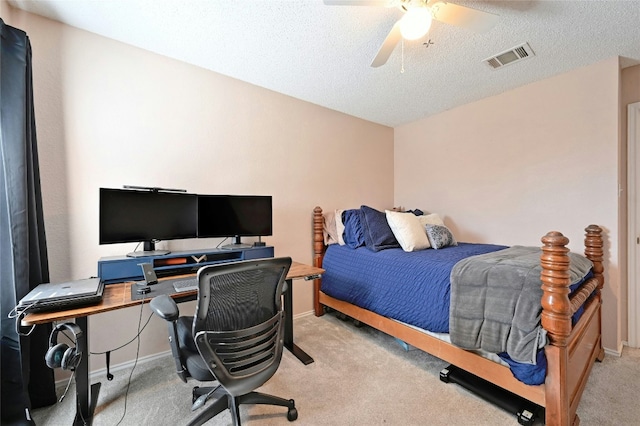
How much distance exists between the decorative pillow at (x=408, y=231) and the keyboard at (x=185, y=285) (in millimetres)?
1792

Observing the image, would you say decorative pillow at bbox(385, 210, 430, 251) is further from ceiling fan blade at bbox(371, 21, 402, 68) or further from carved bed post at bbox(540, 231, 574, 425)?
ceiling fan blade at bbox(371, 21, 402, 68)

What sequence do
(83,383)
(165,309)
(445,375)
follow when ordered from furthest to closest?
1. (445,375)
2. (83,383)
3. (165,309)

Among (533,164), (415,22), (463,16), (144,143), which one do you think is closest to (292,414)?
(144,143)

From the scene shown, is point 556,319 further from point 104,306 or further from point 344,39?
point 104,306

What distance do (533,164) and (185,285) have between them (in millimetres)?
3197

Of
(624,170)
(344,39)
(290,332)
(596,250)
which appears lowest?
(290,332)

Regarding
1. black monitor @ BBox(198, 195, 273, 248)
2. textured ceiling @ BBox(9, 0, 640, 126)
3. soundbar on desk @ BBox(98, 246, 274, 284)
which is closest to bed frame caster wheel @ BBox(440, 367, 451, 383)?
soundbar on desk @ BBox(98, 246, 274, 284)

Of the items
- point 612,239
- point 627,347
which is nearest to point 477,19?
point 612,239

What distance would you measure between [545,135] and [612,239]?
105 centimetres

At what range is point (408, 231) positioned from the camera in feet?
8.42

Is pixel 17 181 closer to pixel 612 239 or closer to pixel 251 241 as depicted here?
pixel 251 241

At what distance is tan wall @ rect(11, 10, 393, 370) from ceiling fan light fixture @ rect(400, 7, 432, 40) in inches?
62.7

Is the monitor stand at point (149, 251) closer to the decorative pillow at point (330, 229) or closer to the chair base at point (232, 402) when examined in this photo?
the chair base at point (232, 402)

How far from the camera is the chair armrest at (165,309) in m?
1.20
